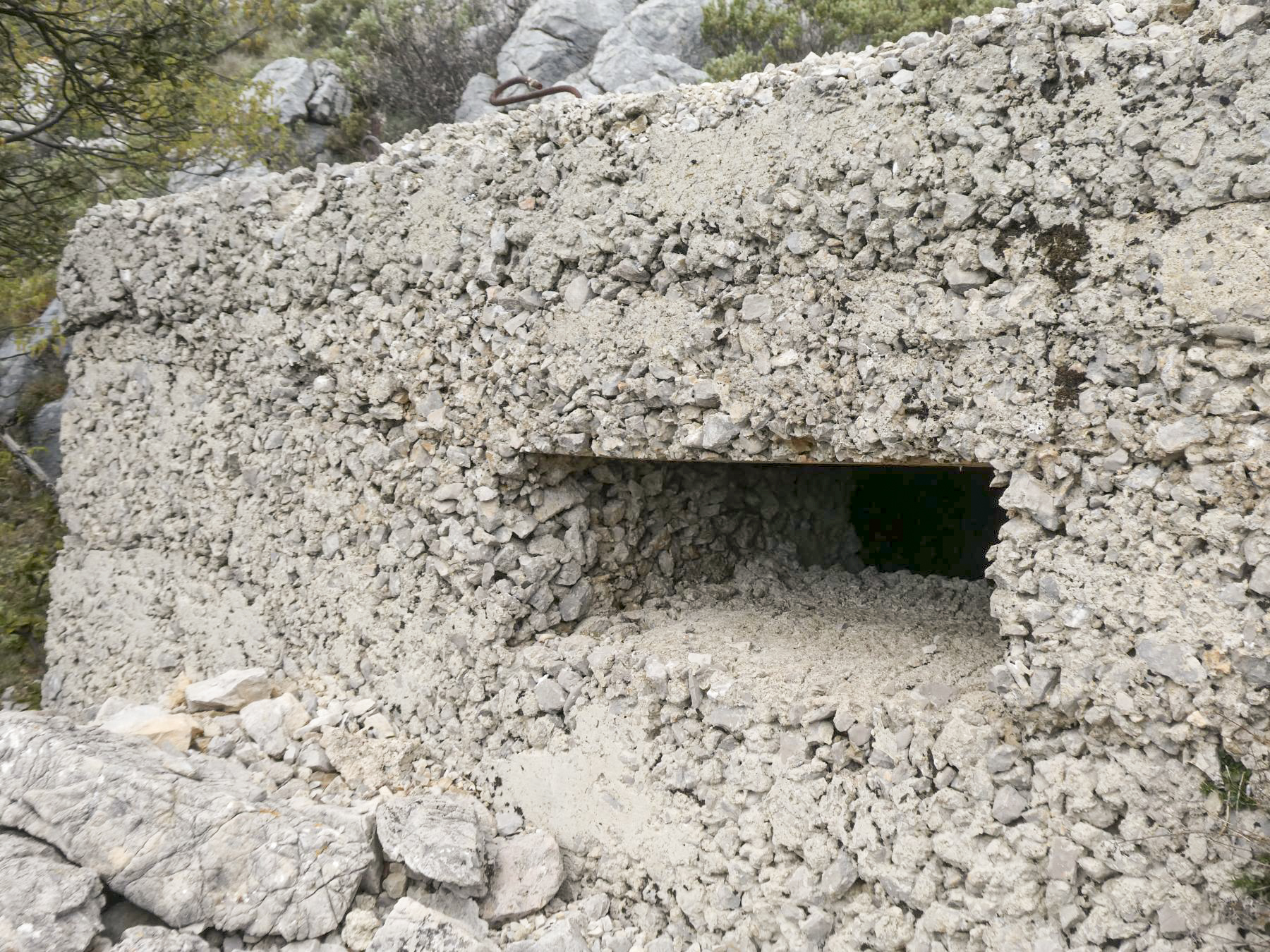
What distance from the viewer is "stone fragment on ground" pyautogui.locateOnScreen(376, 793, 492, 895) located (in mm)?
3266

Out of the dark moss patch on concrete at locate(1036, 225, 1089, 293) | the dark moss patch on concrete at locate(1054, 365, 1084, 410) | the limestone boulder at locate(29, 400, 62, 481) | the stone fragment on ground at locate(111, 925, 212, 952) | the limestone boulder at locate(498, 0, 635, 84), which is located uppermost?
the limestone boulder at locate(498, 0, 635, 84)

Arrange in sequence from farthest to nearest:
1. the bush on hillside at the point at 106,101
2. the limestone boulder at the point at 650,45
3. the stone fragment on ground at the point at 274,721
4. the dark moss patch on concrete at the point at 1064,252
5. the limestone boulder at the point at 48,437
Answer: the limestone boulder at the point at 650,45 < the limestone boulder at the point at 48,437 < the bush on hillside at the point at 106,101 < the stone fragment on ground at the point at 274,721 < the dark moss patch on concrete at the point at 1064,252

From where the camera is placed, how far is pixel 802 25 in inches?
296

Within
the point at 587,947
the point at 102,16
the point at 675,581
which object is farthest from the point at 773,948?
the point at 102,16

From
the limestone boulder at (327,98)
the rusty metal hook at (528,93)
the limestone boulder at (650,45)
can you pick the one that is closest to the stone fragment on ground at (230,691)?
the rusty metal hook at (528,93)

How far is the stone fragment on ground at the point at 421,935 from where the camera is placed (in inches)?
116

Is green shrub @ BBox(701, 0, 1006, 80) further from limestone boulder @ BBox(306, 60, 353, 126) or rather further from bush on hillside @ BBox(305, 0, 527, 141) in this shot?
limestone boulder @ BBox(306, 60, 353, 126)

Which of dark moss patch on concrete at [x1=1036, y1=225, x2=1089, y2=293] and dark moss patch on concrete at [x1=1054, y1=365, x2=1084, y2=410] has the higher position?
dark moss patch on concrete at [x1=1036, y1=225, x2=1089, y2=293]

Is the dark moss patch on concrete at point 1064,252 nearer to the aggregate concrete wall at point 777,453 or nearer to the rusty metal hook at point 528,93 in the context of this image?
the aggregate concrete wall at point 777,453

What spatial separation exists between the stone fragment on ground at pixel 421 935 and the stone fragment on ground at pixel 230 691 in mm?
1597

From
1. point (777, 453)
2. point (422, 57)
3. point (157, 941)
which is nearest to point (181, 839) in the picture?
point (157, 941)

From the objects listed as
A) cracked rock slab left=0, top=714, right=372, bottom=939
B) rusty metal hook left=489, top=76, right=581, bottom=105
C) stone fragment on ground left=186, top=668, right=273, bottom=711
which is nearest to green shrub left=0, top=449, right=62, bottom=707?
stone fragment on ground left=186, top=668, right=273, bottom=711

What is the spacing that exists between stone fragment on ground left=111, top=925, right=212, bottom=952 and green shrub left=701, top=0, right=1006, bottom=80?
6364mm

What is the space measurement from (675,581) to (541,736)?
37.2 inches
